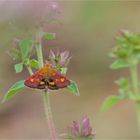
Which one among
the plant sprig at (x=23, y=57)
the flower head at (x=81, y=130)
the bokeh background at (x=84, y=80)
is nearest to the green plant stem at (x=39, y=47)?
the plant sprig at (x=23, y=57)

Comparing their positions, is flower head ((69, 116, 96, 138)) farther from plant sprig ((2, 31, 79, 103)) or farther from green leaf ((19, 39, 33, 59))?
green leaf ((19, 39, 33, 59))

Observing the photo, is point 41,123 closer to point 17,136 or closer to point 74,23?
point 17,136

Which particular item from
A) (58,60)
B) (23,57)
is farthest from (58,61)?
(23,57)

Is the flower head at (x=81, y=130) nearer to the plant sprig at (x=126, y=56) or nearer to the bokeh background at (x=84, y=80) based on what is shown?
the plant sprig at (x=126, y=56)

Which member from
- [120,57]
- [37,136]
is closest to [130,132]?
[37,136]

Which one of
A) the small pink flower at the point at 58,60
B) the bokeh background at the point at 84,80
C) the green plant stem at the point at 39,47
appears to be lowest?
the bokeh background at the point at 84,80

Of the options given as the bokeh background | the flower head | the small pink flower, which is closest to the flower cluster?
the small pink flower
